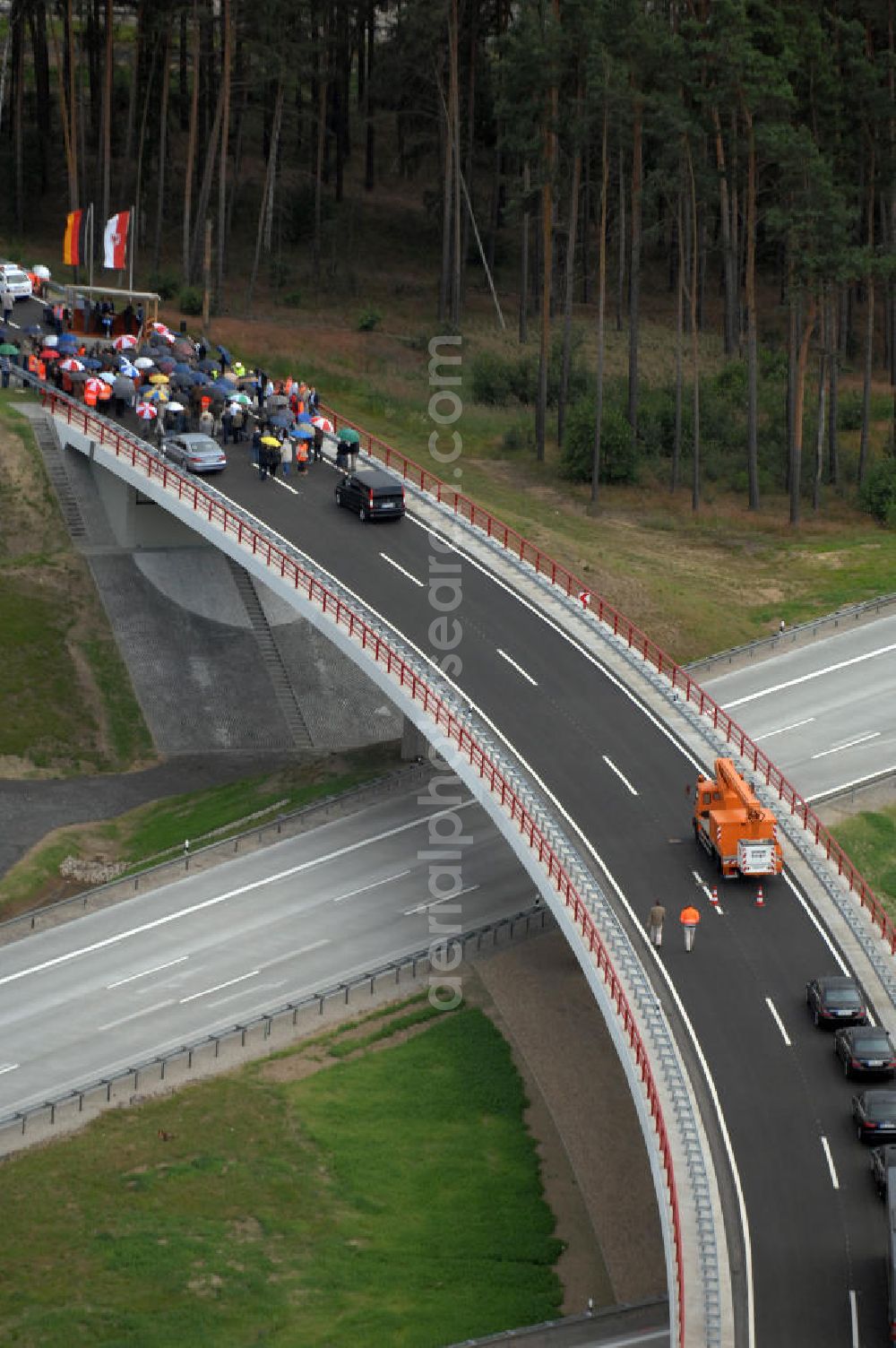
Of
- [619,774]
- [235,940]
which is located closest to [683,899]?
[619,774]

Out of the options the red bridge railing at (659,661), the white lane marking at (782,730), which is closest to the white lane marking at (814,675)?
the red bridge railing at (659,661)

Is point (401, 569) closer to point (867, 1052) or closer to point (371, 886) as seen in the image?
point (371, 886)

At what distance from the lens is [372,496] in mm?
75125

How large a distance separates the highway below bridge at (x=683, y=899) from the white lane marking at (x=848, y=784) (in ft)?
22.8

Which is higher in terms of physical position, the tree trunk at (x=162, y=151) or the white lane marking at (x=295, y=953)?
the tree trunk at (x=162, y=151)

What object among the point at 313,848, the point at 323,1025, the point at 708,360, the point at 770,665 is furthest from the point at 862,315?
the point at 323,1025

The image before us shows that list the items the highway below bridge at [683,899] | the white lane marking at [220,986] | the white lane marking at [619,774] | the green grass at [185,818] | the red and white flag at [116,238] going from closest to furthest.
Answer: the highway below bridge at [683,899], the white lane marking at [220,986], the white lane marking at [619,774], the green grass at [185,818], the red and white flag at [116,238]

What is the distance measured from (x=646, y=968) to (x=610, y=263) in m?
79.4

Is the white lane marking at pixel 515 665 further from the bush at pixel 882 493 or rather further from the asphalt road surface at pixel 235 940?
the bush at pixel 882 493

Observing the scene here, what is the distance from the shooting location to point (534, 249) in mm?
123625

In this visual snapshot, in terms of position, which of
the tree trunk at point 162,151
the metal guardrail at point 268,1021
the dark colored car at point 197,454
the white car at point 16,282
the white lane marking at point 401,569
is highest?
the tree trunk at point 162,151

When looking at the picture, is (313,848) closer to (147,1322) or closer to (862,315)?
(147,1322)

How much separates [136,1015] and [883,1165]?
23.2 meters

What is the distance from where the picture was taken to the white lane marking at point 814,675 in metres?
76.0
